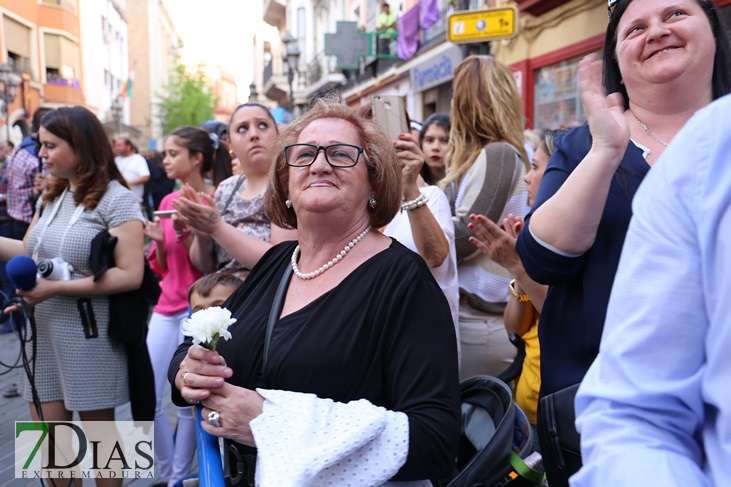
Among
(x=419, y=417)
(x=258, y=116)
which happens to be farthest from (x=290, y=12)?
(x=419, y=417)

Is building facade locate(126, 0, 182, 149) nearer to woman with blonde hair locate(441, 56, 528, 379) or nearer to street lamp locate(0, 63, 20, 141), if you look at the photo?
street lamp locate(0, 63, 20, 141)

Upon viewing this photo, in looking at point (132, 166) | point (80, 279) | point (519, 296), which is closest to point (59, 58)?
point (132, 166)

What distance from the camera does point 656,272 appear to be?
848 mm

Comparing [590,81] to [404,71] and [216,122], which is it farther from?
[404,71]

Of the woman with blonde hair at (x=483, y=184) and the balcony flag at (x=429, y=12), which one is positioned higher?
the balcony flag at (x=429, y=12)

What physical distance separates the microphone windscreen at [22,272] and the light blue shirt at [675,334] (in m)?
2.67

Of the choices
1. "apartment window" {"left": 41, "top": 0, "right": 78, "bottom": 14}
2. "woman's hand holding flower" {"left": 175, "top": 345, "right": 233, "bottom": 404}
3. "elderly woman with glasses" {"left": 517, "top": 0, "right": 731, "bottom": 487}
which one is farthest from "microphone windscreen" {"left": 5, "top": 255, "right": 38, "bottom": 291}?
"apartment window" {"left": 41, "top": 0, "right": 78, "bottom": 14}

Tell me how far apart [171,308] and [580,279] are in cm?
271

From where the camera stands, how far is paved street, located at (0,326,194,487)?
357cm

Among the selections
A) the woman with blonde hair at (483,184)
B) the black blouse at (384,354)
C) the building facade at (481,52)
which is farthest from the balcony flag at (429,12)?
the black blouse at (384,354)

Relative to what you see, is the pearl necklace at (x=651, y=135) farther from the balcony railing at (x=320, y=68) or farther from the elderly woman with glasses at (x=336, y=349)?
the balcony railing at (x=320, y=68)

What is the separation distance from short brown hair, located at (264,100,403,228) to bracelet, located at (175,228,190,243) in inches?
61.1

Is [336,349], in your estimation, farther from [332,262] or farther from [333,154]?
[333,154]

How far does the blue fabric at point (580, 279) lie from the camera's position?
4.71ft
